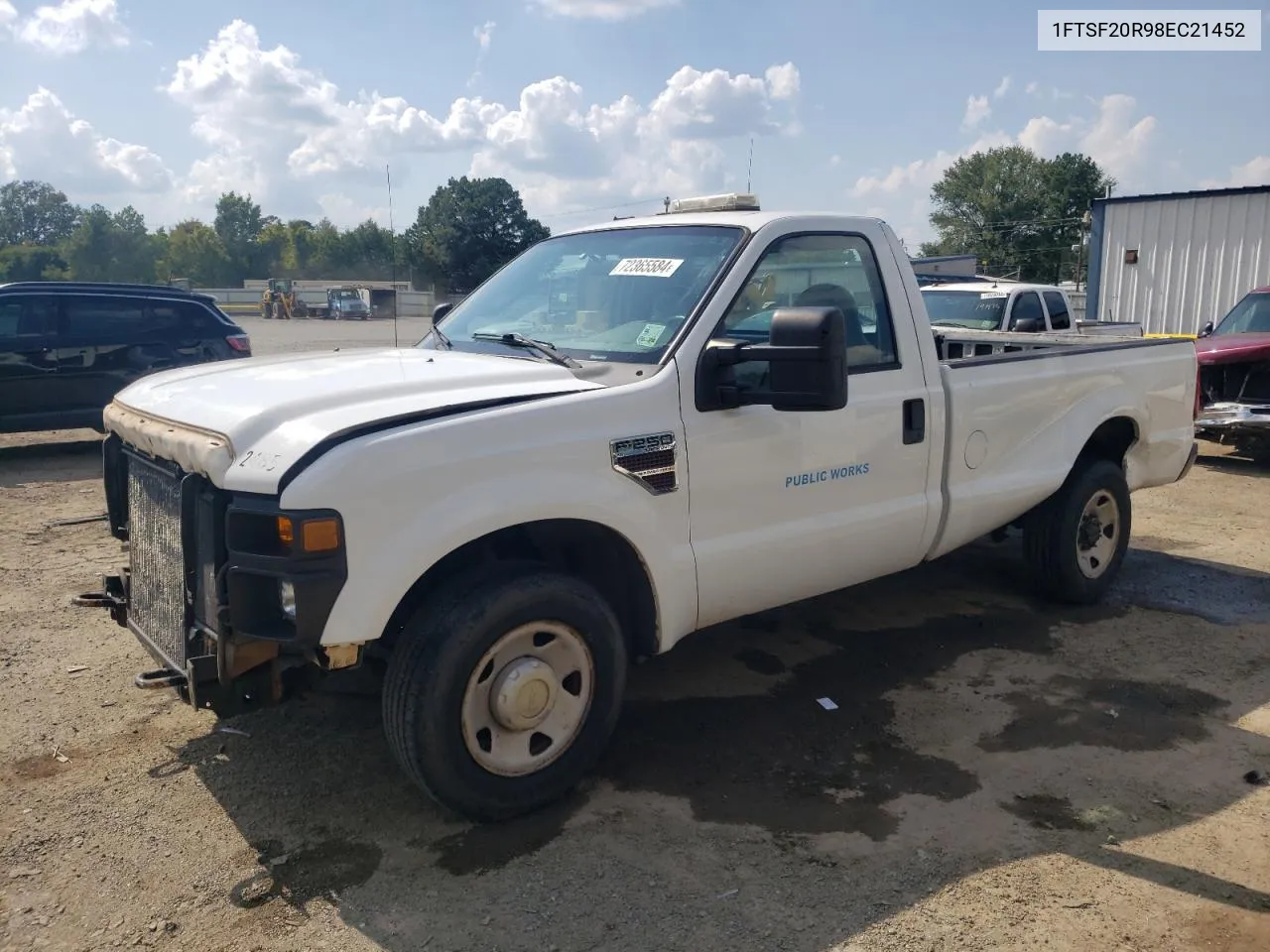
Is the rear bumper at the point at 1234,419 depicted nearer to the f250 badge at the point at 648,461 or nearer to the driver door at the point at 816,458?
the driver door at the point at 816,458

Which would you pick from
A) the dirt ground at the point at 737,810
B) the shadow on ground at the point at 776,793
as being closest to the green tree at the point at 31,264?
the dirt ground at the point at 737,810

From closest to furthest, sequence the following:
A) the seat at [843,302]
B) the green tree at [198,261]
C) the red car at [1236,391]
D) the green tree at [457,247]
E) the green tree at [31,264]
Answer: the seat at [843,302] < the green tree at [457,247] < the red car at [1236,391] < the green tree at [31,264] < the green tree at [198,261]

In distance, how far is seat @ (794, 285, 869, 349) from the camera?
4.26 metres

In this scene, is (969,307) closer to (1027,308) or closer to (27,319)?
(1027,308)

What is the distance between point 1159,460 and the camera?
6004mm

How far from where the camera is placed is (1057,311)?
1118cm

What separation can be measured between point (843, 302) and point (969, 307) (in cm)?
707

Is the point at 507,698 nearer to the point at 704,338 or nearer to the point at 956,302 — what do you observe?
the point at 704,338

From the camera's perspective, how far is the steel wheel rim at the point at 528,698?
3.28 m

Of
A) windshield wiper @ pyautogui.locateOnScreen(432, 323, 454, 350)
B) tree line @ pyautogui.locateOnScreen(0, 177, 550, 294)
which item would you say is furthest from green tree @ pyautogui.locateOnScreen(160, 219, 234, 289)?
windshield wiper @ pyautogui.locateOnScreen(432, 323, 454, 350)

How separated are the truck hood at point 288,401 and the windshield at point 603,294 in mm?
261

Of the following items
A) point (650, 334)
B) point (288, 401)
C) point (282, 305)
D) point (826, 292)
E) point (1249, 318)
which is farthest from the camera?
point (282, 305)

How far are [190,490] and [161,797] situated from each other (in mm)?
1225

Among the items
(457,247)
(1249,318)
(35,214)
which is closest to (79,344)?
(457,247)
